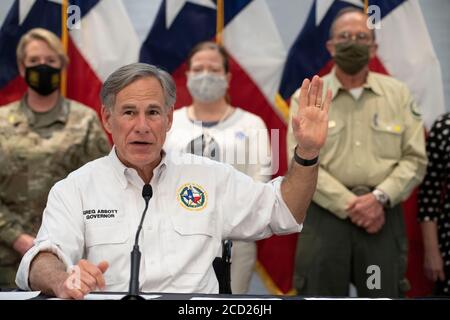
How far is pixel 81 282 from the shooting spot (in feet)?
5.45

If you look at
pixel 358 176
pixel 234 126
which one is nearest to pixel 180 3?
pixel 234 126

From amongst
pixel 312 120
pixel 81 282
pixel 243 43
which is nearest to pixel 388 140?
pixel 243 43

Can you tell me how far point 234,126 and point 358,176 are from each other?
2.33 ft

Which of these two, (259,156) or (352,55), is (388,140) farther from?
(259,156)

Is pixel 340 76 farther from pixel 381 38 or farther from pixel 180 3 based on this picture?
pixel 180 3

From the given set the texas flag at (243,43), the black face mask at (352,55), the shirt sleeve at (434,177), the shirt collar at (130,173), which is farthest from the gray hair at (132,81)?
the shirt sleeve at (434,177)

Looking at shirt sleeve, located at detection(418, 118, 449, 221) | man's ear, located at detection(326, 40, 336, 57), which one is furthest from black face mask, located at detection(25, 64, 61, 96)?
shirt sleeve, located at detection(418, 118, 449, 221)

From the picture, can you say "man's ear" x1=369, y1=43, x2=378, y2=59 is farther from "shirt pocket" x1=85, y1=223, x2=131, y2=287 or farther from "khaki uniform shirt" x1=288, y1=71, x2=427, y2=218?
"shirt pocket" x1=85, y1=223, x2=131, y2=287

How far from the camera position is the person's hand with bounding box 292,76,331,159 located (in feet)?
7.10

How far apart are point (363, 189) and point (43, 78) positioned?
134 cm

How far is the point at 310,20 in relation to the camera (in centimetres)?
315

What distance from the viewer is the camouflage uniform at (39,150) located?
104 inches

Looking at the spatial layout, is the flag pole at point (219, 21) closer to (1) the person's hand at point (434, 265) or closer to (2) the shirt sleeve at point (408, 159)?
(2) the shirt sleeve at point (408, 159)

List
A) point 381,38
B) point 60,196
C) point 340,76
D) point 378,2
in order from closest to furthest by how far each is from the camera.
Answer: point 60,196 → point 378,2 → point 340,76 → point 381,38
